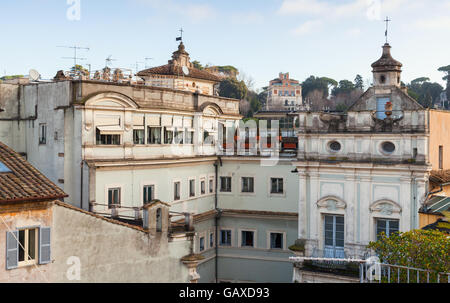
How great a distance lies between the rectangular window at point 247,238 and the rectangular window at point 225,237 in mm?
910

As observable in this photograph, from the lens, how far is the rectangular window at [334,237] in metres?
26.2

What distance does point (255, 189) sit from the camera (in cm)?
3556

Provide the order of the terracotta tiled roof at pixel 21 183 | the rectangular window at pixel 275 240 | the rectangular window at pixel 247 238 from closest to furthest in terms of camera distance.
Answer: the terracotta tiled roof at pixel 21 183 → the rectangular window at pixel 275 240 → the rectangular window at pixel 247 238

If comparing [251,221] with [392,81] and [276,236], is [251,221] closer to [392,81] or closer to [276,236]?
[276,236]

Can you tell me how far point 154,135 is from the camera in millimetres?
30328

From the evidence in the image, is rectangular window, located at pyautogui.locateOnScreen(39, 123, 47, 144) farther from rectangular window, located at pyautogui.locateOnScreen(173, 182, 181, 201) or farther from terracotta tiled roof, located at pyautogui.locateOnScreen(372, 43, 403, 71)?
terracotta tiled roof, located at pyautogui.locateOnScreen(372, 43, 403, 71)

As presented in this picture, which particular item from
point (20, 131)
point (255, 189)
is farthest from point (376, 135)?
point (20, 131)

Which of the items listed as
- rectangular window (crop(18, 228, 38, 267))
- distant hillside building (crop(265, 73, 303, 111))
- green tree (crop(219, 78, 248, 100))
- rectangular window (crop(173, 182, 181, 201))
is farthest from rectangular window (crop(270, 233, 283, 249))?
distant hillside building (crop(265, 73, 303, 111))

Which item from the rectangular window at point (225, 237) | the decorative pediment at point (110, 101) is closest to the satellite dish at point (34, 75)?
the decorative pediment at point (110, 101)

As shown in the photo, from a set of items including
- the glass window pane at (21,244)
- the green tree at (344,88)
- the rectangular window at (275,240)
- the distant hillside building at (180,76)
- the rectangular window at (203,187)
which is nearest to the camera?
the glass window pane at (21,244)

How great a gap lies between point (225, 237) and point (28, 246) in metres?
21.0

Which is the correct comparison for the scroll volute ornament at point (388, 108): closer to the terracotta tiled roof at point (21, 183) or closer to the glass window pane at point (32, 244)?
the terracotta tiled roof at point (21, 183)

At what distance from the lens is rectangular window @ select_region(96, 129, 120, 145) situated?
88.5 ft
